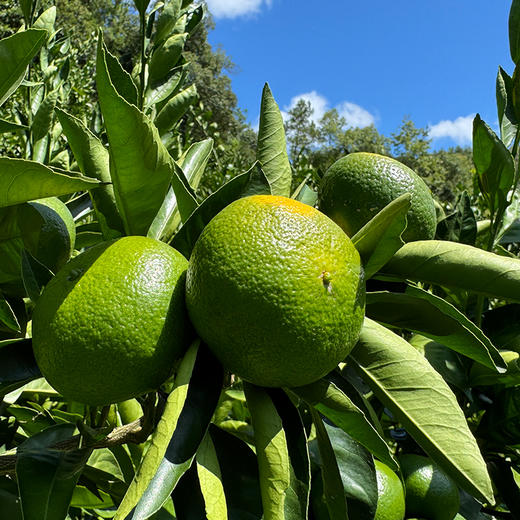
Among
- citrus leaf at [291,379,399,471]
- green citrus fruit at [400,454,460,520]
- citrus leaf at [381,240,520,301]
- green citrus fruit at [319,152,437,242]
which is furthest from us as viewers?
green citrus fruit at [400,454,460,520]

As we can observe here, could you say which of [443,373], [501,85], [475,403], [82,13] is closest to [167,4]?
[501,85]

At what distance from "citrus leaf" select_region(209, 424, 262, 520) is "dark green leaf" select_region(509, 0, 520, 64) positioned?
39.6 inches

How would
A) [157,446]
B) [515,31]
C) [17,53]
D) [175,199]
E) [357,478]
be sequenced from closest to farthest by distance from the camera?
1. [157,446]
2. [17,53]
3. [357,478]
4. [175,199]
5. [515,31]

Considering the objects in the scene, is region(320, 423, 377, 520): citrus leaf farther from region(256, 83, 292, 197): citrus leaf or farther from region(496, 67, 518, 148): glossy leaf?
region(496, 67, 518, 148): glossy leaf

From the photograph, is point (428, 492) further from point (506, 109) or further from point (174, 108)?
point (174, 108)

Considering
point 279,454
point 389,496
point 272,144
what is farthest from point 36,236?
point 389,496

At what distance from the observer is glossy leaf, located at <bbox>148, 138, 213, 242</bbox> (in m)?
0.97

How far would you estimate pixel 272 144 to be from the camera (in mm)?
886

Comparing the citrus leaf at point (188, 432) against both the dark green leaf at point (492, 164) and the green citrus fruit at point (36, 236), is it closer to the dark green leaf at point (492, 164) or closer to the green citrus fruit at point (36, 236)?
the green citrus fruit at point (36, 236)

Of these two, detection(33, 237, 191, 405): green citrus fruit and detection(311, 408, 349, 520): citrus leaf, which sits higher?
detection(33, 237, 191, 405): green citrus fruit

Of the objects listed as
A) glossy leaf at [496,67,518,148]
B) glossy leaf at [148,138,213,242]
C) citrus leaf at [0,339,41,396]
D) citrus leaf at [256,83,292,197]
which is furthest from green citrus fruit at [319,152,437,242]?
citrus leaf at [0,339,41,396]

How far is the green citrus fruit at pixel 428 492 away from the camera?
42.9 inches

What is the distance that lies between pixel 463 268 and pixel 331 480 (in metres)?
0.37

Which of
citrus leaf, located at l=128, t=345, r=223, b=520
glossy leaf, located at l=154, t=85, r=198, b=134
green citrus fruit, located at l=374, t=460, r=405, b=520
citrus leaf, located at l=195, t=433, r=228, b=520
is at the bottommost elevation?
green citrus fruit, located at l=374, t=460, r=405, b=520
